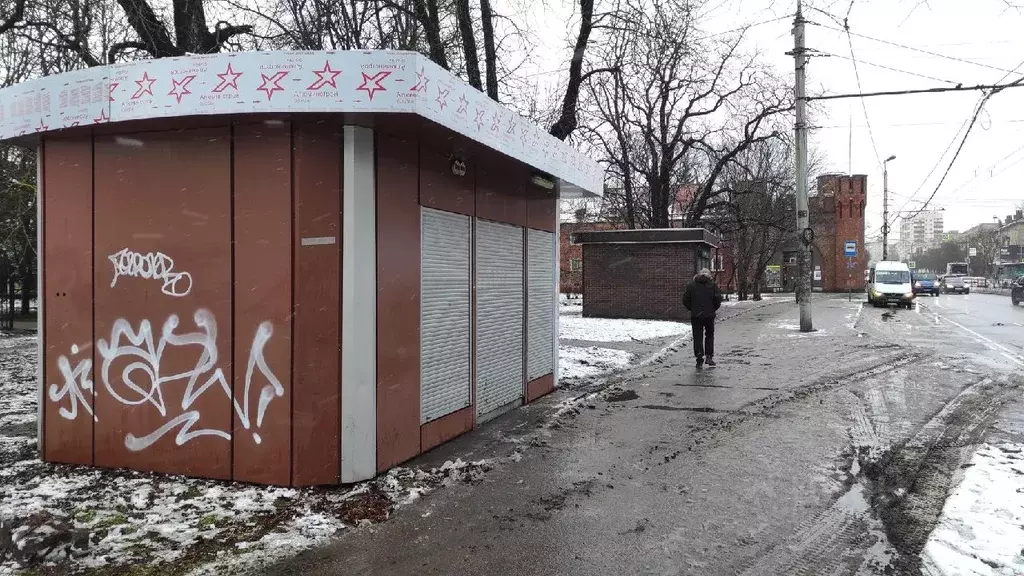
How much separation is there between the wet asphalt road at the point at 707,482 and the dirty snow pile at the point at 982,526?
0.37ft

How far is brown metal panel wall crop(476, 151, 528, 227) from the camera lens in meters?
6.59

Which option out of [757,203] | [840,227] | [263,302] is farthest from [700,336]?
[840,227]

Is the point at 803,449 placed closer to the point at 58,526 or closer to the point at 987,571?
the point at 987,571

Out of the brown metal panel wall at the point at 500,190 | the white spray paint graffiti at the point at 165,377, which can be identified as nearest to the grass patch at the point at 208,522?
the white spray paint graffiti at the point at 165,377

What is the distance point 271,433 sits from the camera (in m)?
4.74

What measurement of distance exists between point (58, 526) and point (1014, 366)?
13.0m

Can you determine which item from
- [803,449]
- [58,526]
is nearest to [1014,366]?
[803,449]

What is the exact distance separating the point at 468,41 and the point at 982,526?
10.4m

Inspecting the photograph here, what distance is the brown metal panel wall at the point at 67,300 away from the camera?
532 centimetres

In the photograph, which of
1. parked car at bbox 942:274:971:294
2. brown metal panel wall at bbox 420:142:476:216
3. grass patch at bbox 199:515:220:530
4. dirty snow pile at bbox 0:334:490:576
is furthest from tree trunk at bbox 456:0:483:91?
parked car at bbox 942:274:971:294

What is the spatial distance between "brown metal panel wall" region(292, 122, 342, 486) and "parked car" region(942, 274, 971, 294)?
2326 inches

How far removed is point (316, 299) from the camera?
4.70 meters

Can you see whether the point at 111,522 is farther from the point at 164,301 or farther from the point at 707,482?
the point at 707,482

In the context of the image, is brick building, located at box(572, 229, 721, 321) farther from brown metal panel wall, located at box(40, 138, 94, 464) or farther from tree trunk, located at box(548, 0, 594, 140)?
brown metal panel wall, located at box(40, 138, 94, 464)
